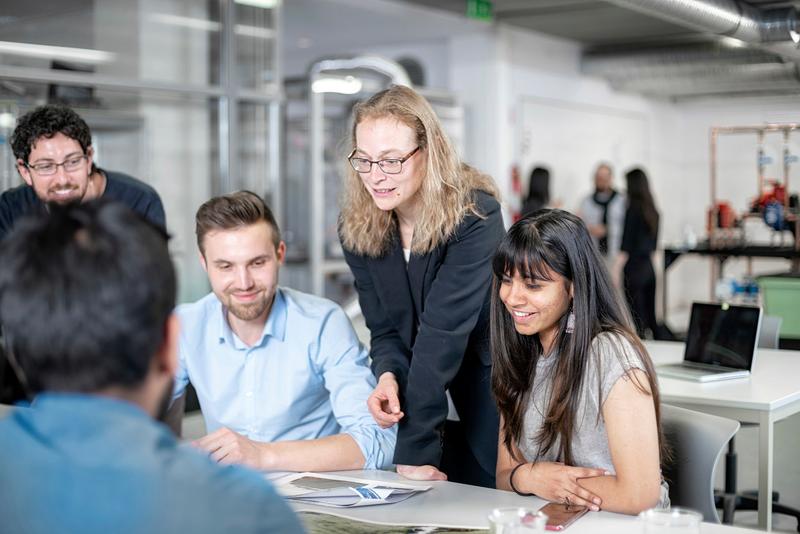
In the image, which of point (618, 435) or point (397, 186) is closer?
point (618, 435)

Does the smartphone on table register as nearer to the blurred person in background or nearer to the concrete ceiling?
the concrete ceiling

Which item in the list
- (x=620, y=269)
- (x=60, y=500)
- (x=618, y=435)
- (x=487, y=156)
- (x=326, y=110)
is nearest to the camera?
(x=60, y=500)

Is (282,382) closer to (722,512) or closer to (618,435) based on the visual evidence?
(618,435)

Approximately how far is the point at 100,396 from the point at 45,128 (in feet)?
7.51

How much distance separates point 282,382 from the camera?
235 centimetres

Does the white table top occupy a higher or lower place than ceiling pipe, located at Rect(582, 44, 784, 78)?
lower

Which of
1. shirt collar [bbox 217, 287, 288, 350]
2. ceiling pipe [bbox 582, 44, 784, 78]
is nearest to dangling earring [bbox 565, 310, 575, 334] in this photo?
shirt collar [bbox 217, 287, 288, 350]

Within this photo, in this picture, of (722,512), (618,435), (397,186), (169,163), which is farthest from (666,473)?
(169,163)

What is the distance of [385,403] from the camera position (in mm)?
2229

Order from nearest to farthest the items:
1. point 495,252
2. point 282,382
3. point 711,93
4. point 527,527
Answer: point 527,527 → point 495,252 → point 282,382 → point 711,93

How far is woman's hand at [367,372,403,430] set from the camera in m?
2.15

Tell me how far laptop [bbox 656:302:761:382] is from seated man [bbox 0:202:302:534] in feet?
8.73

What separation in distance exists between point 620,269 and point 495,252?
6.29m

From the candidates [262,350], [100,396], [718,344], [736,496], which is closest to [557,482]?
[262,350]
